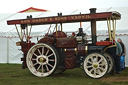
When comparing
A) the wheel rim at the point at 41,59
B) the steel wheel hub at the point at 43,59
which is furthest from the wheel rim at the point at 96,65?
the steel wheel hub at the point at 43,59

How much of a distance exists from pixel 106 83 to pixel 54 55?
182 centimetres

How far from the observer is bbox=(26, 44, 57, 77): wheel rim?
761 cm

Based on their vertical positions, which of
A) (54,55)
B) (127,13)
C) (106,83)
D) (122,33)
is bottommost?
(106,83)

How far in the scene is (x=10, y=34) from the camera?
1291cm

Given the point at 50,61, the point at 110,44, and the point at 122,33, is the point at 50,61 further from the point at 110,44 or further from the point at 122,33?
the point at 122,33

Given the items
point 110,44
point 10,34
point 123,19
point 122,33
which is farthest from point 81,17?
point 10,34

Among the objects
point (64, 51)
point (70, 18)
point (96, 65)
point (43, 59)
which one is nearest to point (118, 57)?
point (96, 65)

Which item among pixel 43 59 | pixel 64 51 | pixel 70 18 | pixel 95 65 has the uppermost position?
pixel 70 18

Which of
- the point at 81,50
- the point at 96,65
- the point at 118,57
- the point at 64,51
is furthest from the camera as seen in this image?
the point at 118,57

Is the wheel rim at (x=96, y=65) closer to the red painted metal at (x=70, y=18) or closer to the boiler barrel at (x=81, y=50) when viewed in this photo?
the boiler barrel at (x=81, y=50)

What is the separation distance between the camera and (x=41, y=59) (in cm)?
766

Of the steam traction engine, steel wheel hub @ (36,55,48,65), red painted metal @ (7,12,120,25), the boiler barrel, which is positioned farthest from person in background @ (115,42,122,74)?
steel wheel hub @ (36,55,48,65)

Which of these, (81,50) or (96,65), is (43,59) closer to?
(81,50)

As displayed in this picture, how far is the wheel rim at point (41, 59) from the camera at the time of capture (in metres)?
7.61
